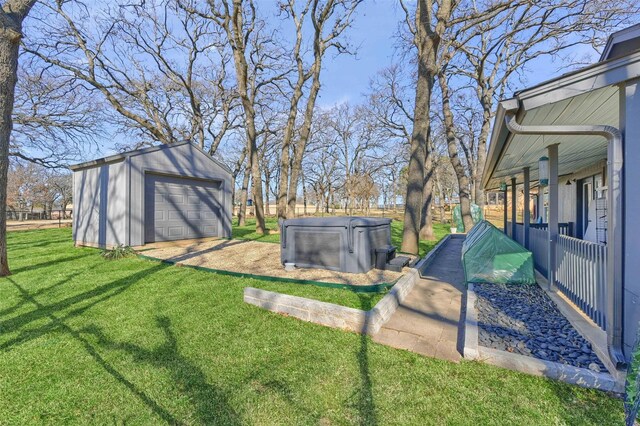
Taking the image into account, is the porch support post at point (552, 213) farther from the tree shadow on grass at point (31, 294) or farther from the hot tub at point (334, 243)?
the tree shadow on grass at point (31, 294)

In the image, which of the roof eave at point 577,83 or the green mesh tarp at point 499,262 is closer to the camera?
the roof eave at point 577,83

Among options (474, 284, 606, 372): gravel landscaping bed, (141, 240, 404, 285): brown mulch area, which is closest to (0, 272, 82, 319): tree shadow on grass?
(141, 240, 404, 285): brown mulch area

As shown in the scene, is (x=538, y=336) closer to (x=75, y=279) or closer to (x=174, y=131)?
(x=75, y=279)

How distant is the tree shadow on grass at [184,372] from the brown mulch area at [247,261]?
250 cm

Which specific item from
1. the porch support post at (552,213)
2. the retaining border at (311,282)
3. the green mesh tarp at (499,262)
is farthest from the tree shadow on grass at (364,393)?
the porch support post at (552,213)

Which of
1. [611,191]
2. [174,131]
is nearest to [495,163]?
[611,191]

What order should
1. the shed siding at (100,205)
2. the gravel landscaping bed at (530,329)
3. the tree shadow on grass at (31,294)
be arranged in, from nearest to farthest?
the gravel landscaping bed at (530,329) < the tree shadow on grass at (31,294) < the shed siding at (100,205)

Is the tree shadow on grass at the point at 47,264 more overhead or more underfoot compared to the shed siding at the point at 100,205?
more underfoot

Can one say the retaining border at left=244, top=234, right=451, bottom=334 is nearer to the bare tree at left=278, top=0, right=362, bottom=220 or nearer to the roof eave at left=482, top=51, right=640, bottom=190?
the roof eave at left=482, top=51, right=640, bottom=190

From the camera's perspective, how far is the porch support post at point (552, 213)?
4.34 meters

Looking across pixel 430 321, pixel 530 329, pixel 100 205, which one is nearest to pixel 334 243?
pixel 430 321

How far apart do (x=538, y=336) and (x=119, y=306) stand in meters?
4.89

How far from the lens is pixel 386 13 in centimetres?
1123

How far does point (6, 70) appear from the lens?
17.2 ft
